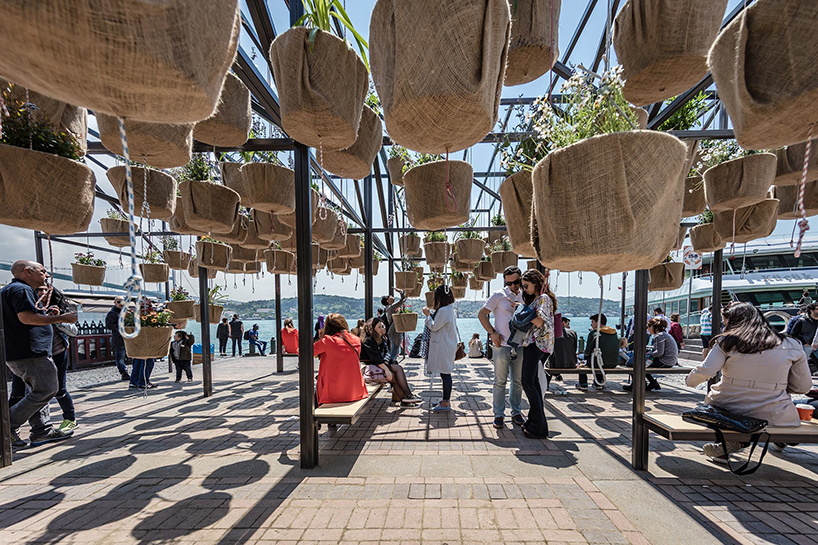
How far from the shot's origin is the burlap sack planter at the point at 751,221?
3.36 m

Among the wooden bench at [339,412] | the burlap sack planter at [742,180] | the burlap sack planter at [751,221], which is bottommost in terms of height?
the wooden bench at [339,412]

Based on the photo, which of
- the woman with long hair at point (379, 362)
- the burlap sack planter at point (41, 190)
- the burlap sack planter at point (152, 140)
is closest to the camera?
the burlap sack planter at point (41, 190)

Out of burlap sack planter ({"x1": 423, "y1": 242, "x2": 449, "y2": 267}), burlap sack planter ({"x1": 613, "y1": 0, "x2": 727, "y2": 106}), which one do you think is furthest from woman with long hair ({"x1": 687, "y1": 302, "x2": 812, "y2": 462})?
burlap sack planter ({"x1": 423, "y1": 242, "x2": 449, "y2": 267})

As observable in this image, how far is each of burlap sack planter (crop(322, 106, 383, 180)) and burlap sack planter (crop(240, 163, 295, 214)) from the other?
0.75 metres

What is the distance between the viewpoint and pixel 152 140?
1874mm

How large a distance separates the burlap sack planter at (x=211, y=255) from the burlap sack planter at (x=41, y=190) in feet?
10.9

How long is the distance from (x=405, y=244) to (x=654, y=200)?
5.85 metres

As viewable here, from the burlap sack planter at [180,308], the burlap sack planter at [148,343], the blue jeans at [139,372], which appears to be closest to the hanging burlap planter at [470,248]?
the burlap sack planter at [148,343]

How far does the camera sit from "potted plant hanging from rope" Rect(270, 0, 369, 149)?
1.68m

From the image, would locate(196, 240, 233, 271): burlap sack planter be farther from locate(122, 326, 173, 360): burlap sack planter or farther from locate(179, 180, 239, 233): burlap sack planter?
locate(179, 180, 239, 233): burlap sack planter

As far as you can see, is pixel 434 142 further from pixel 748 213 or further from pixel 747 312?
pixel 748 213

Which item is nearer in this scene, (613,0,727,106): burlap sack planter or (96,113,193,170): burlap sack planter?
(613,0,727,106): burlap sack planter

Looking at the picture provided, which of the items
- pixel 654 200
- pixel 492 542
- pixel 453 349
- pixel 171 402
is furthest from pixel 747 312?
pixel 171 402

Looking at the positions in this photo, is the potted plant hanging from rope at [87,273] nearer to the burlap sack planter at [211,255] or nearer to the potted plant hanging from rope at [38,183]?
the burlap sack planter at [211,255]
